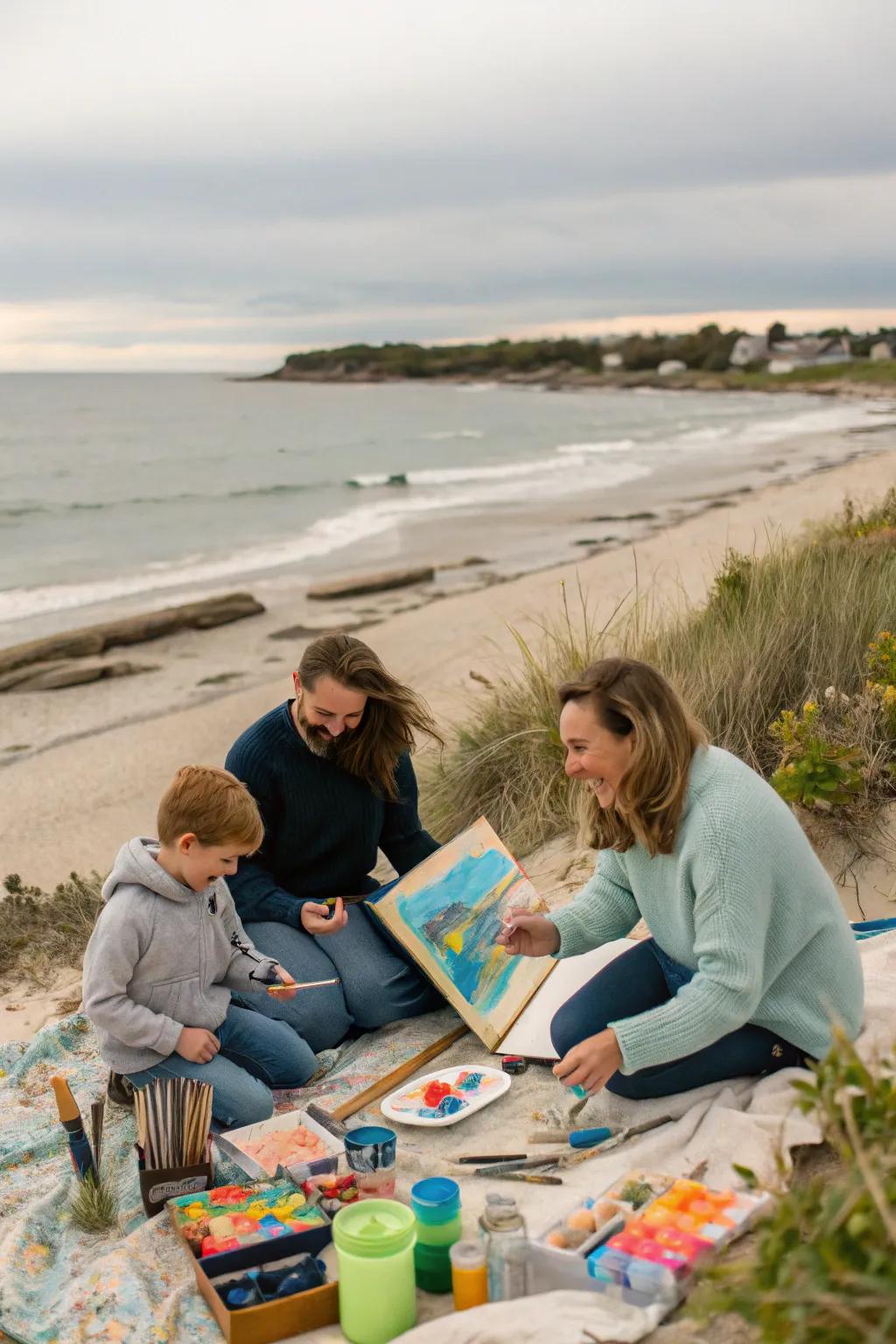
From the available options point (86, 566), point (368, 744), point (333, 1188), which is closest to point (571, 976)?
point (368, 744)

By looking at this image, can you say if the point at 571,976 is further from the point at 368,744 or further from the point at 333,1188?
the point at 333,1188

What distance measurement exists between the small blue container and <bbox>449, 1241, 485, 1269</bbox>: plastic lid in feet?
1.58

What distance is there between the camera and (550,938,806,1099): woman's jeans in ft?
12.4

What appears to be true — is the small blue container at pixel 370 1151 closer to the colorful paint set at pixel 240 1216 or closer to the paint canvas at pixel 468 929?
the colorful paint set at pixel 240 1216

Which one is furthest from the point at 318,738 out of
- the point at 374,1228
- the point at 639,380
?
the point at 639,380

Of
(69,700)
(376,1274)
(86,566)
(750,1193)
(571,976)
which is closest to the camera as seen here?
(376,1274)

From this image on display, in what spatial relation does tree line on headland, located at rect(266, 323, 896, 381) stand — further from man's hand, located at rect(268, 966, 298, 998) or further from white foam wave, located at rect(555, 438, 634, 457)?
man's hand, located at rect(268, 966, 298, 998)

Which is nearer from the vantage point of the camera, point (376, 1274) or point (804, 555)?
point (376, 1274)

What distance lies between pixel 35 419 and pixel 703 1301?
62953mm

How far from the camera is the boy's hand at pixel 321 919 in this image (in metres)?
4.59

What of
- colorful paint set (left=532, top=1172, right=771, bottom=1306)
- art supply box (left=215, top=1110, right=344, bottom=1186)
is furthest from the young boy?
colorful paint set (left=532, top=1172, right=771, bottom=1306)

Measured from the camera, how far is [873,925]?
489 centimetres

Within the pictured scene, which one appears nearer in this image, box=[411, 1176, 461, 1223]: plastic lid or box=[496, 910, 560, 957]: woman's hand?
box=[411, 1176, 461, 1223]: plastic lid

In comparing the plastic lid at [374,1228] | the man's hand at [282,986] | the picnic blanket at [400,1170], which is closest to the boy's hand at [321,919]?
the man's hand at [282,986]
